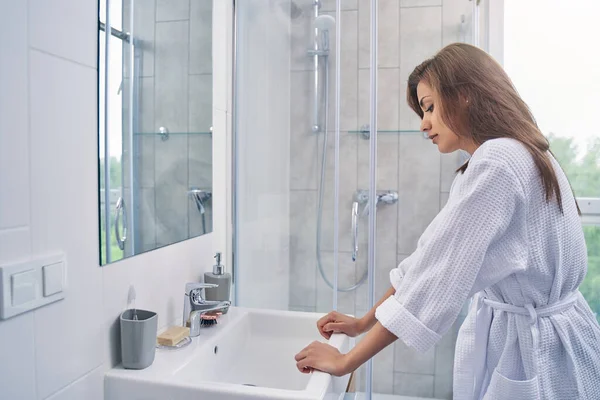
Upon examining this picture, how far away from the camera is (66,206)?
93 cm

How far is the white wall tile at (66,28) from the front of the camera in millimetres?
842

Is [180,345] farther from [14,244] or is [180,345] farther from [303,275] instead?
[303,275]

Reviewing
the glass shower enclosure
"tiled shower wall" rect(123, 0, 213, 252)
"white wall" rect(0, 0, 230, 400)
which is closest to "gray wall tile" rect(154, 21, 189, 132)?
"tiled shower wall" rect(123, 0, 213, 252)

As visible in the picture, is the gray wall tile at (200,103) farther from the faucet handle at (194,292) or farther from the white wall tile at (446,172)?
the white wall tile at (446,172)

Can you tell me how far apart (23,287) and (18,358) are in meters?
0.11

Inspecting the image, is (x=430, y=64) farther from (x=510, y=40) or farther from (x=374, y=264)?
(x=510, y=40)

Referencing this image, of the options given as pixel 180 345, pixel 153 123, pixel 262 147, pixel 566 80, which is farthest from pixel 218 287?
pixel 566 80

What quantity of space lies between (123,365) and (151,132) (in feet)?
1.81

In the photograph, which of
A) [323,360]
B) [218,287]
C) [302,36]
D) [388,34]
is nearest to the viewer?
[323,360]

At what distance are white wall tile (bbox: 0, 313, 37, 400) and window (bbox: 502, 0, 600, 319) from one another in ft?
7.44

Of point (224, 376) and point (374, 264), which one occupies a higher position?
point (374, 264)

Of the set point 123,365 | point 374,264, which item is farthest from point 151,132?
point 374,264

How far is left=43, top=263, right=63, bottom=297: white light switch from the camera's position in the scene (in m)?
0.86

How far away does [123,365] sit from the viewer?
3.57 ft
